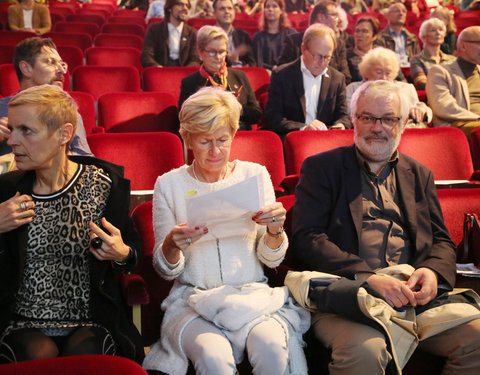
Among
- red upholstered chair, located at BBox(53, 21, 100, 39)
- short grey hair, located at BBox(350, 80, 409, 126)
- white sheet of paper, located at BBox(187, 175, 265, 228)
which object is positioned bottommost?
white sheet of paper, located at BBox(187, 175, 265, 228)

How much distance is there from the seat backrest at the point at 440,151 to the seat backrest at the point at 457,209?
2.00 feet

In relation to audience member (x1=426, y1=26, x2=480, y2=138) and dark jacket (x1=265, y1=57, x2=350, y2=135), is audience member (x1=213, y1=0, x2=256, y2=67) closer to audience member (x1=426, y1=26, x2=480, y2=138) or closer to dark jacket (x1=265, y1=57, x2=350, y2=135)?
dark jacket (x1=265, y1=57, x2=350, y2=135)

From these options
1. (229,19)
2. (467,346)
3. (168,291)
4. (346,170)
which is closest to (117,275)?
(168,291)

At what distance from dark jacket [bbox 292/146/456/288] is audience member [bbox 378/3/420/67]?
→ 11.7 feet

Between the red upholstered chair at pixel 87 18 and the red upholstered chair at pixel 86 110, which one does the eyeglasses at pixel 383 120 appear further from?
the red upholstered chair at pixel 87 18

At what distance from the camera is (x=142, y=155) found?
8.56 ft

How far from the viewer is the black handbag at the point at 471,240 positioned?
199 cm

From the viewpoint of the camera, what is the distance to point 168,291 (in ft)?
6.47

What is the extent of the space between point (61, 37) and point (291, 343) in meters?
4.65

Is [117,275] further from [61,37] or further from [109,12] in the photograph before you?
[109,12]

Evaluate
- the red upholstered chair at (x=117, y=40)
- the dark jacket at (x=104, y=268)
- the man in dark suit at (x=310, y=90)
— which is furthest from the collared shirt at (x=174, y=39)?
the dark jacket at (x=104, y=268)

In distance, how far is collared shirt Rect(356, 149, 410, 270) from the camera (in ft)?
6.28

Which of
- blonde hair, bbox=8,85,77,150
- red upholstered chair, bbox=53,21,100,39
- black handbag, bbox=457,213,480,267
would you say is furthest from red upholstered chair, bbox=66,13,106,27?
black handbag, bbox=457,213,480,267

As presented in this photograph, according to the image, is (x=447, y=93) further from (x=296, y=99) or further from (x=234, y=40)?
(x=234, y=40)
